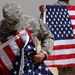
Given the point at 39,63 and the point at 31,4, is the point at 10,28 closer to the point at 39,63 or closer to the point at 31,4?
the point at 39,63

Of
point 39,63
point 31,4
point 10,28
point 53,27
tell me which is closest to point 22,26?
point 10,28

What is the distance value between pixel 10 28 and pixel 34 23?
9.7 inches

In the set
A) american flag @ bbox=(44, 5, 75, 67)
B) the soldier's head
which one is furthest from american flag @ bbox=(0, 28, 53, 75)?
american flag @ bbox=(44, 5, 75, 67)

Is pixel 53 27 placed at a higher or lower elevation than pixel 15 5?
lower

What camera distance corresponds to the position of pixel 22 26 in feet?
9.01

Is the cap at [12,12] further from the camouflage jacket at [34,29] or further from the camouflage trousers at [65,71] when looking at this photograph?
the camouflage trousers at [65,71]

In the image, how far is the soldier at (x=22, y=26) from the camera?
262 cm

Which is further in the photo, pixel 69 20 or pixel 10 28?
pixel 69 20

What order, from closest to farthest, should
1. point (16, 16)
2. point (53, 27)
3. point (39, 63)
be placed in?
point (16, 16) → point (39, 63) → point (53, 27)

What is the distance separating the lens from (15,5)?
8.71 feet

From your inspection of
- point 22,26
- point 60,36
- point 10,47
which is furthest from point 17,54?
point 60,36

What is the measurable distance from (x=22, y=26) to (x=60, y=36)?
9.40ft

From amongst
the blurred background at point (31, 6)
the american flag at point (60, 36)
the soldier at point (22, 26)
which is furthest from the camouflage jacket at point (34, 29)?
the blurred background at point (31, 6)

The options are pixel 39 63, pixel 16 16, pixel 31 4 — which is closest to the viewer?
pixel 16 16
